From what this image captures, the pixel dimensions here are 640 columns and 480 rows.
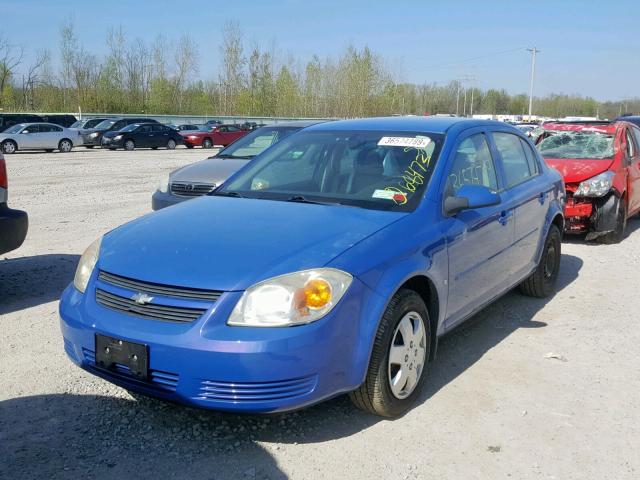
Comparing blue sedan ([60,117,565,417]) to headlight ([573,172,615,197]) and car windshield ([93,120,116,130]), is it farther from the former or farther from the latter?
car windshield ([93,120,116,130])

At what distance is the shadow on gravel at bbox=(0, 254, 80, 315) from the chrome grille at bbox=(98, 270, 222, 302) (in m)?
2.67

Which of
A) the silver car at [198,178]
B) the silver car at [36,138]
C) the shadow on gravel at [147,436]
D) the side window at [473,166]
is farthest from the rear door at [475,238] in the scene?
the silver car at [36,138]

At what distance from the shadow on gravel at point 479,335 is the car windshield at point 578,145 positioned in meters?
3.23

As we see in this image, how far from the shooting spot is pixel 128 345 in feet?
9.84

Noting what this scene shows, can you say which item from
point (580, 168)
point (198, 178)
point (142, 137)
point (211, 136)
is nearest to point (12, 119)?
point (142, 137)

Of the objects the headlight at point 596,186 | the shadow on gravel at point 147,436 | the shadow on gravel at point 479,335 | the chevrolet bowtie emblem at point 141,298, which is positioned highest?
the headlight at point 596,186

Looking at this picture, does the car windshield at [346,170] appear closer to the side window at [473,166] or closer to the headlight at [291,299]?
the side window at [473,166]

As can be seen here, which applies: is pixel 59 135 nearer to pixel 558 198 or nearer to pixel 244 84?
pixel 558 198

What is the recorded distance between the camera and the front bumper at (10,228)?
5.22m

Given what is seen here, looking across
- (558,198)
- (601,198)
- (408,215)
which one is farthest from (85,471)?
(601,198)

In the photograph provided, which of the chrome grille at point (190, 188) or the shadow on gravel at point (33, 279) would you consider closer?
the shadow on gravel at point (33, 279)

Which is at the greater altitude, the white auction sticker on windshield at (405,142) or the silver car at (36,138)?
the white auction sticker on windshield at (405,142)

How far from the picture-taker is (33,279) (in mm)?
6328

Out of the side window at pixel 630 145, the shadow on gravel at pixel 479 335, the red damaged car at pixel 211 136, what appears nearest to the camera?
the shadow on gravel at pixel 479 335
